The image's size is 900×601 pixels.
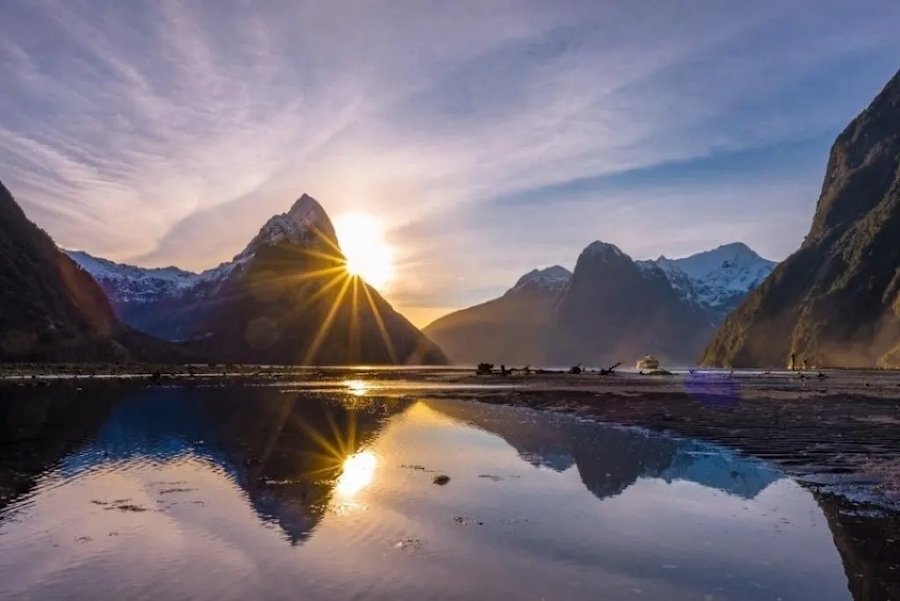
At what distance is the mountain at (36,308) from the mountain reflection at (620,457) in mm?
145594

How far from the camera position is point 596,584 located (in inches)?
575

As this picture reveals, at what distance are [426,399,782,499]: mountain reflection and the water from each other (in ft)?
0.63

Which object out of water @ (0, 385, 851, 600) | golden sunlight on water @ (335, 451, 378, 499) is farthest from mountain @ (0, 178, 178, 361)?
golden sunlight on water @ (335, 451, 378, 499)

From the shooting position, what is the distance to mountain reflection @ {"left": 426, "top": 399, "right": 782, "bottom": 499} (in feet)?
86.9

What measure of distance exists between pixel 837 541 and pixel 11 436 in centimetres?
4305

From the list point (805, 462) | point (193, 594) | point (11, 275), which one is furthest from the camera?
point (11, 275)

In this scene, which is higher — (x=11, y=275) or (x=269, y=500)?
(x=11, y=275)

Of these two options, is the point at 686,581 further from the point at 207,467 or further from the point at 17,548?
the point at 207,467

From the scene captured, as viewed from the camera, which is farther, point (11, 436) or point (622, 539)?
point (11, 436)

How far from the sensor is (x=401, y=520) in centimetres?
2058

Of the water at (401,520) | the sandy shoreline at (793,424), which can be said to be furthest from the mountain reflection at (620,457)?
the sandy shoreline at (793,424)

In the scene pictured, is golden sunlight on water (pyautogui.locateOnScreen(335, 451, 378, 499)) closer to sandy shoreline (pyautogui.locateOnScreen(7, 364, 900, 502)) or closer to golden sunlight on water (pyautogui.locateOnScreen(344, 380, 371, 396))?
sandy shoreline (pyautogui.locateOnScreen(7, 364, 900, 502))

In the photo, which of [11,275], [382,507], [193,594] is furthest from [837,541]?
[11,275]

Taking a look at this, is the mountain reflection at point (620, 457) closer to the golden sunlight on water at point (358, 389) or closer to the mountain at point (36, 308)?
the golden sunlight on water at point (358, 389)
